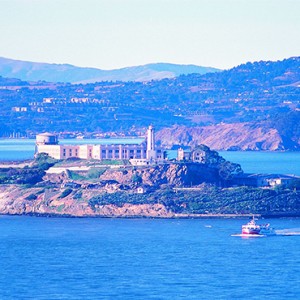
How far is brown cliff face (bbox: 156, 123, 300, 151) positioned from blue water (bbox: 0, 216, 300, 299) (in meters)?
72.7

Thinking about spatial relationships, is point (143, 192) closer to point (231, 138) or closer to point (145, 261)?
point (145, 261)

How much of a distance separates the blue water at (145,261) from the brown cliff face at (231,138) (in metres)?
72.7

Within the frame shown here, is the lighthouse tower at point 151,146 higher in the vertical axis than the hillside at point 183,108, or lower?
higher

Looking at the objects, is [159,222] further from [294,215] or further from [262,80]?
[262,80]

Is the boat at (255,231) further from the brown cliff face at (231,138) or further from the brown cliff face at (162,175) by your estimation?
the brown cliff face at (231,138)

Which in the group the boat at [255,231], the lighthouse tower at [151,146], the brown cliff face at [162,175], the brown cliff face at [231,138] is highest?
the lighthouse tower at [151,146]

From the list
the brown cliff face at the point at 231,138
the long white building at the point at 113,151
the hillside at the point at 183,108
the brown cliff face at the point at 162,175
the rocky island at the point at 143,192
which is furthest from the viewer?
the hillside at the point at 183,108

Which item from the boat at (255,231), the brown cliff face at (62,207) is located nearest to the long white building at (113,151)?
the brown cliff face at (62,207)

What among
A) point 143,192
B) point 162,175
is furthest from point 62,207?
point 162,175

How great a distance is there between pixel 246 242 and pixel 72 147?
983 inches

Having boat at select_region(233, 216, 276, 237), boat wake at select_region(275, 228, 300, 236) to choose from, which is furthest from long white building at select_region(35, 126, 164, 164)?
boat at select_region(233, 216, 276, 237)

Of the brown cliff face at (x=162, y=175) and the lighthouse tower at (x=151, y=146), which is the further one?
the lighthouse tower at (x=151, y=146)

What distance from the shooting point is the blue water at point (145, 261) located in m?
41.3

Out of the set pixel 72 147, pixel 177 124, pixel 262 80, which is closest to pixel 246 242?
pixel 72 147
